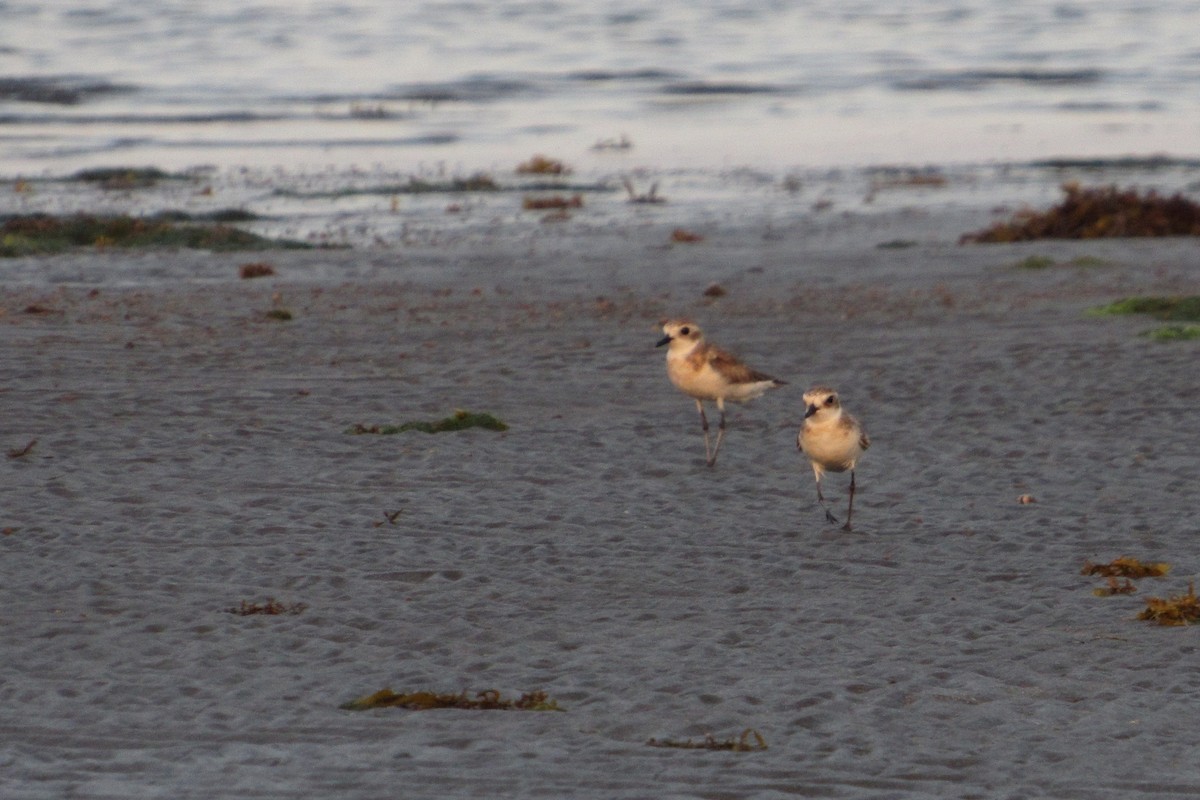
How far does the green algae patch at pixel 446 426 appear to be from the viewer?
40.8ft

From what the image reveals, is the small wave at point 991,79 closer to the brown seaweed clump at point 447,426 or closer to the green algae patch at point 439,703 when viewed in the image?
the brown seaweed clump at point 447,426

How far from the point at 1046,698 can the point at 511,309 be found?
445 inches

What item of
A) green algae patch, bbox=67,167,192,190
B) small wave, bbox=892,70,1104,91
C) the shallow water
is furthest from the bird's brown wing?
small wave, bbox=892,70,1104,91

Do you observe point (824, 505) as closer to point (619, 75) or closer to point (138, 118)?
point (138, 118)

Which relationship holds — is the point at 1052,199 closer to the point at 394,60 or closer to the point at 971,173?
the point at 971,173

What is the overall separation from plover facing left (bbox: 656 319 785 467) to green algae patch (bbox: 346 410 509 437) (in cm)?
125

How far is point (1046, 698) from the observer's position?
7242mm

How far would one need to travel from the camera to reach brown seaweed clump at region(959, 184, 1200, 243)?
23797mm

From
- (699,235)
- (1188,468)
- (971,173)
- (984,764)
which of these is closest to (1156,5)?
(971,173)

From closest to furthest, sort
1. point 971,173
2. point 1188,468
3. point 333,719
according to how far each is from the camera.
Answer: point 333,719 < point 1188,468 < point 971,173

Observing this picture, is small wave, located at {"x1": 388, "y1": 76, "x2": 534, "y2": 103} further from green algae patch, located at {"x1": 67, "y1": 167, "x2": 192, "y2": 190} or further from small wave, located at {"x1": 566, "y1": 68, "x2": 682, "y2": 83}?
green algae patch, located at {"x1": 67, "y1": 167, "x2": 192, "y2": 190}

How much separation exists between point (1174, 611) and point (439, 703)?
3.27 m

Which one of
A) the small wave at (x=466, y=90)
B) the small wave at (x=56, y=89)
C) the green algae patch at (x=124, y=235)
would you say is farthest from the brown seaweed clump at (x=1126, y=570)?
the small wave at (x=56, y=89)

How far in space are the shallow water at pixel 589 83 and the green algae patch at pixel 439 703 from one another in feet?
86.4
